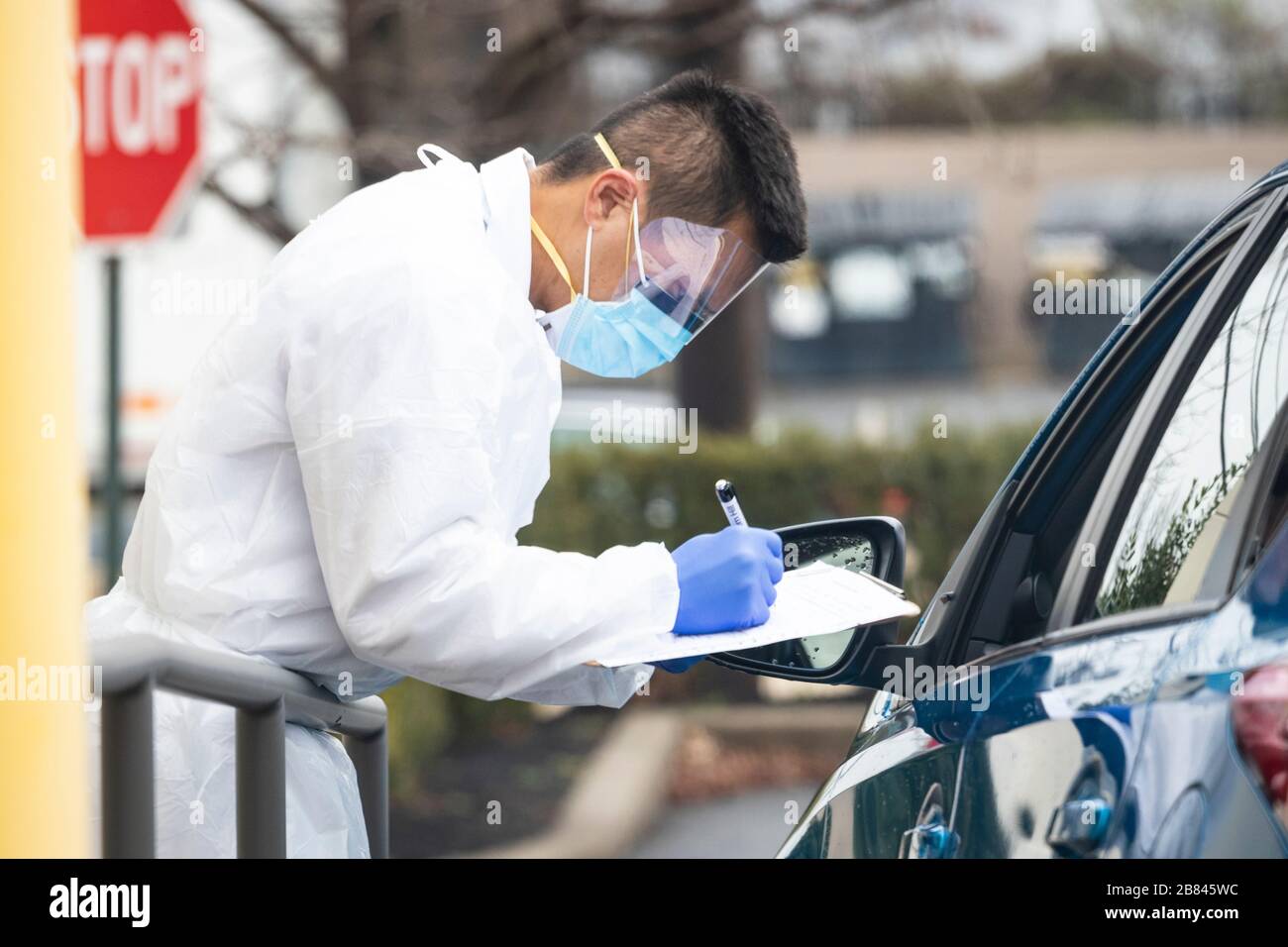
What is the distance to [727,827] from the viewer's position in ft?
22.8

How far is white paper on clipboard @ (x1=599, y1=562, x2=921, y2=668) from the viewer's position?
7.34ft

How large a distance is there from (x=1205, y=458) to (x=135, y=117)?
4164 mm

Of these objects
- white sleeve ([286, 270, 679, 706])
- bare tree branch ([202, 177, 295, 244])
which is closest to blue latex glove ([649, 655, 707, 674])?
white sleeve ([286, 270, 679, 706])

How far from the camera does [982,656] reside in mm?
2404

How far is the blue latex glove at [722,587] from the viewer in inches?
91.2

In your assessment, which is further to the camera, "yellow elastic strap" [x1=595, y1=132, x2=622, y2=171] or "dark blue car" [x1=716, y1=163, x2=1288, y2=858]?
"yellow elastic strap" [x1=595, y1=132, x2=622, y2=171]

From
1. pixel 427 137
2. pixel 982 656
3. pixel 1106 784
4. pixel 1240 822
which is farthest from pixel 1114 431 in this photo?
pixel 427 137

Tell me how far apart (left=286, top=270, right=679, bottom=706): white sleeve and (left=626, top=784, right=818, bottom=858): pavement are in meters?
4.28

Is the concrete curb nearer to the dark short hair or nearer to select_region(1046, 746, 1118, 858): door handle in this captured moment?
the dark short hair

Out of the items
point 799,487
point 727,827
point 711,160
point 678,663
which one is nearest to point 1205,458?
point 678,663

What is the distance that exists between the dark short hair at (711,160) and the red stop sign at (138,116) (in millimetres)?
2892

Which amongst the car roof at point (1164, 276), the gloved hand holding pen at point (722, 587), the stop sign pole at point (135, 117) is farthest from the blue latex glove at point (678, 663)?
the stop sign pole at point (135, 117)

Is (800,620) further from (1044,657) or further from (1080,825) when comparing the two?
(1080,825)
